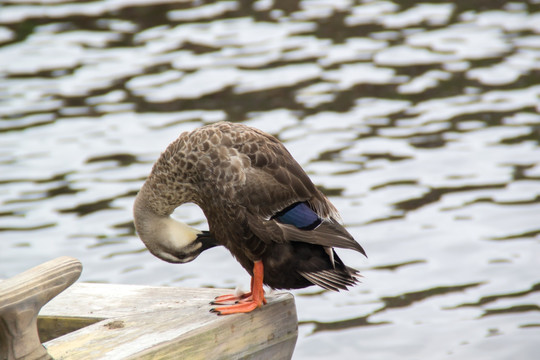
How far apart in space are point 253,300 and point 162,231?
69cm

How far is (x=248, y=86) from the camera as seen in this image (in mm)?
10375

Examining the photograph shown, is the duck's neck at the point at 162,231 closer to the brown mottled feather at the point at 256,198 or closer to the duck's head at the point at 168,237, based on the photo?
the duck's head at the point at 168,237

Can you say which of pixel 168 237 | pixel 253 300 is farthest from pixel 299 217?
pixel 168 237

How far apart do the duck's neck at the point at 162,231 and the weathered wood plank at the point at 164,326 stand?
263mm

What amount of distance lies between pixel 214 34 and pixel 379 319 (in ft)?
22.0

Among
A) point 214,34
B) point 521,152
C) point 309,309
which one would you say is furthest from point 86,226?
point 214,34

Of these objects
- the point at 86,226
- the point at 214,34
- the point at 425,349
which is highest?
the point at 214,34

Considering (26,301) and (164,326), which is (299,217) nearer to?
(164,326)

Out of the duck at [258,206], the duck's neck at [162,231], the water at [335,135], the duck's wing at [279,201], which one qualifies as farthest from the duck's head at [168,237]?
the water at [335,135]

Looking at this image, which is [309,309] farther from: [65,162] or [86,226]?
[65,162]

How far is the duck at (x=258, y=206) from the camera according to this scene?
3934 millimetres

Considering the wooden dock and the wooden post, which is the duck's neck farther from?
the wooden post

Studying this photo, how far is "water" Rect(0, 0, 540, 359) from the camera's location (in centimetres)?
646

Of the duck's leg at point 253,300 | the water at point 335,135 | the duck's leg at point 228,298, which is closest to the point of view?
the duck's leg at point 253,300
